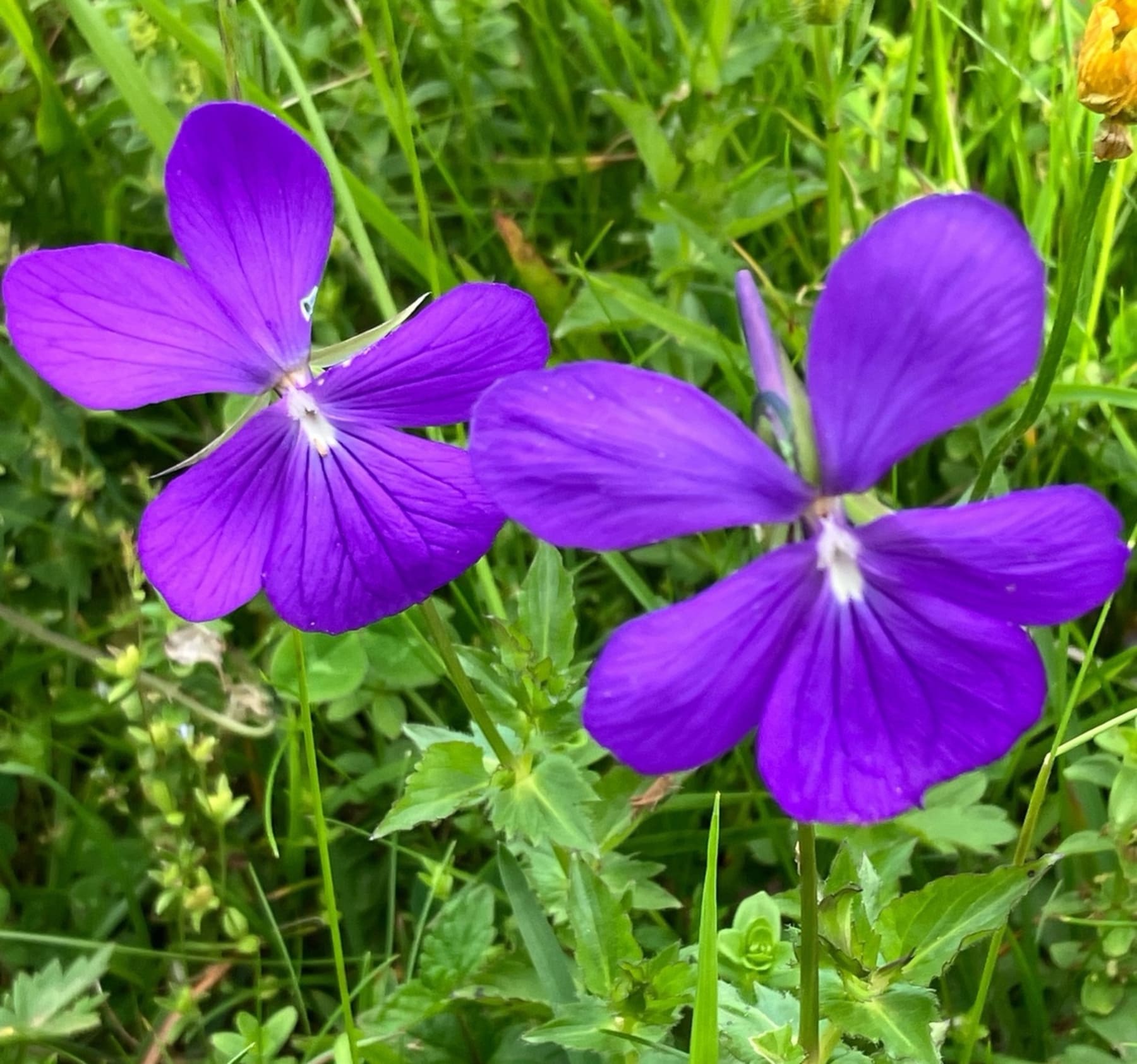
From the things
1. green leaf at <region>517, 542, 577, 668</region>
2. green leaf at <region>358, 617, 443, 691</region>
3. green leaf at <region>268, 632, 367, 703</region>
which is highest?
green leaf at <region>517, 542, 577, 668</region>

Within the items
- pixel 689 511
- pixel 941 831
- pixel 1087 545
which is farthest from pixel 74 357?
pixel 941 831

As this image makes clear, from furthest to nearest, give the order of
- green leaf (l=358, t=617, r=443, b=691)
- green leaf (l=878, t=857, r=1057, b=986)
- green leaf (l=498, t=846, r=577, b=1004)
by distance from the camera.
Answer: green leaf (l=358, t=617, r=443, b=691), green leaf (l=498, t=846, r=577, b=1004), green leaf (l=878, t=857, r=1057, b=986)

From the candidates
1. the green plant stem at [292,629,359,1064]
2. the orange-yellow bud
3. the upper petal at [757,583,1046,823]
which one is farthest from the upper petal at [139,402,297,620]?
the orange-yellow bud

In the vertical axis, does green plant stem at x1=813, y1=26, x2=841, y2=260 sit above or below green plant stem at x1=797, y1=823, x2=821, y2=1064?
above

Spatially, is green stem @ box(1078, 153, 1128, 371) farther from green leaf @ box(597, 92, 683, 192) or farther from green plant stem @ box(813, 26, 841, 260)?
green leaf @ box(597, 92, 683, 192)

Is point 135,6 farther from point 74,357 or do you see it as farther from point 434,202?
point 74,357

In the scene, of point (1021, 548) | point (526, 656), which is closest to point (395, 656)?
point (526, 656)

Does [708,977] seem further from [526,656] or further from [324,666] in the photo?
[324,666]
